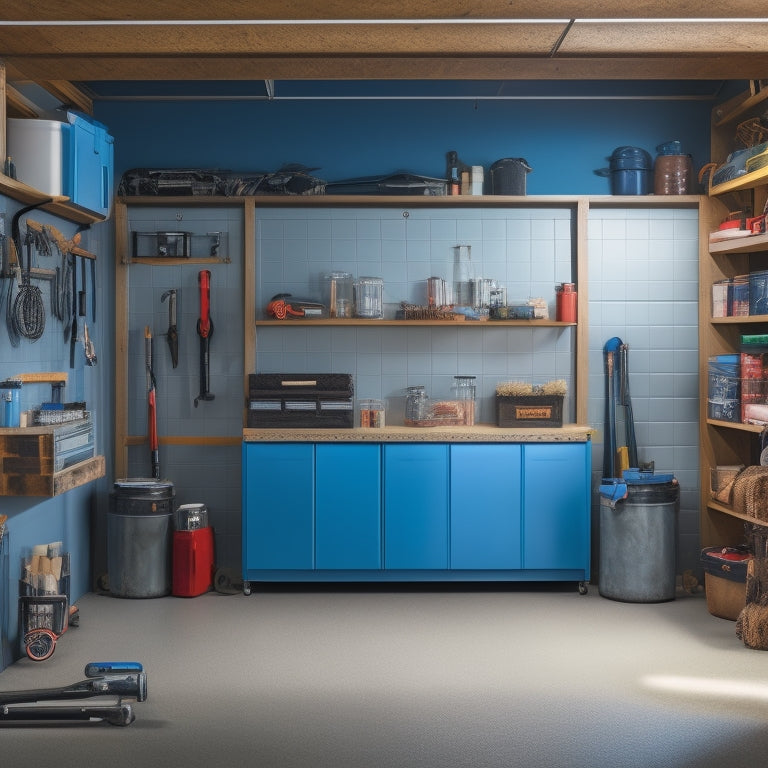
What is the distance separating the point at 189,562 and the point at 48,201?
232 cm

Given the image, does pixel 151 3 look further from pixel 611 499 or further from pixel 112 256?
pixel 611 499

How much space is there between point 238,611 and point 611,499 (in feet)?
7.55

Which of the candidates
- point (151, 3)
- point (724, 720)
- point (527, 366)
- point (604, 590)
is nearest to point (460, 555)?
point (604, 590)

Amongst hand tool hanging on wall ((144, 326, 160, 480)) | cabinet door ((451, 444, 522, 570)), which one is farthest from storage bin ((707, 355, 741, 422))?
hand tool hanging on wall ((144, 326, 160, 480))

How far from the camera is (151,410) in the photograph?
654 cm

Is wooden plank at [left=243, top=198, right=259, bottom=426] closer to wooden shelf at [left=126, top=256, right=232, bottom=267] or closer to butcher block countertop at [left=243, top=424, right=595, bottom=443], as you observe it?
wooden shelf at [left=126, top=256, right=232, bottom=267]

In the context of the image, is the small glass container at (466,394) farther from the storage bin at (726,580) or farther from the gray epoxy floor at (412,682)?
the storage bin at (726,580)

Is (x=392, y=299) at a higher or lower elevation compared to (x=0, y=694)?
higher

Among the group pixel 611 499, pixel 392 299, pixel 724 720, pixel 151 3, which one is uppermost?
pixel 151 3

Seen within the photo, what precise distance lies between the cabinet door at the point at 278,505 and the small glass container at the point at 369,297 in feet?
3.11

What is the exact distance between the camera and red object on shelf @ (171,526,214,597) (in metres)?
6.14

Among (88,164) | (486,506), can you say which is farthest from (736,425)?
(88,164)

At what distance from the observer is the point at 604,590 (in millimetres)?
6168

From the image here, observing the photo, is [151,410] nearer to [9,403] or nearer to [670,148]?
[9,403]
